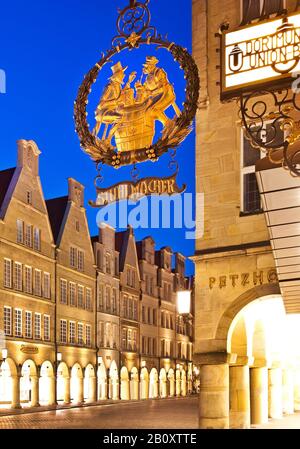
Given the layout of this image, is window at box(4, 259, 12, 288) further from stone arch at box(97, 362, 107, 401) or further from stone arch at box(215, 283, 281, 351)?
stone arch at box(215, 283, 281, 351)

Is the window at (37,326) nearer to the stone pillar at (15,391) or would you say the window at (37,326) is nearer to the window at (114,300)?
the stone pillar at (15,391)

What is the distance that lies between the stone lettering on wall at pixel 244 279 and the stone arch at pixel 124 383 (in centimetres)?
5122

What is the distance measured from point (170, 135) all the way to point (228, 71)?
1.57 metres

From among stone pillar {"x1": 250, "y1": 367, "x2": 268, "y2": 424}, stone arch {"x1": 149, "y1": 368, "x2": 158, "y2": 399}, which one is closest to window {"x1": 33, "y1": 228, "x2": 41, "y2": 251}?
stone arch {"x1": 149, "y1": 368, "x2": 158, "y2": 399}

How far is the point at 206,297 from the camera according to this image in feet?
49.6

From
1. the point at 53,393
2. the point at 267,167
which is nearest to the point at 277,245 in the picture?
the point at 267,167

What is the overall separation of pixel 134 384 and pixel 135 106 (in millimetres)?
61168

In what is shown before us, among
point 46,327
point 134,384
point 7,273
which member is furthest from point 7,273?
point 134,384

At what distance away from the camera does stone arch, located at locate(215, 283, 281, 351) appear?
47.3 feet

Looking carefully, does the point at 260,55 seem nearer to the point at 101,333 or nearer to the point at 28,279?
the point at 28,279

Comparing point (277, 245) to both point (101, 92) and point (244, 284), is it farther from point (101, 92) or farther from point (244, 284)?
point (244, 284)

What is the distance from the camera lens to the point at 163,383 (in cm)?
7562

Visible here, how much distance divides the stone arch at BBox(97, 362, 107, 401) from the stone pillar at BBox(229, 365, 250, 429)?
1741 inches

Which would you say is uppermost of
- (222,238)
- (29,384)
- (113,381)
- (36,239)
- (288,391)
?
(36,239)
